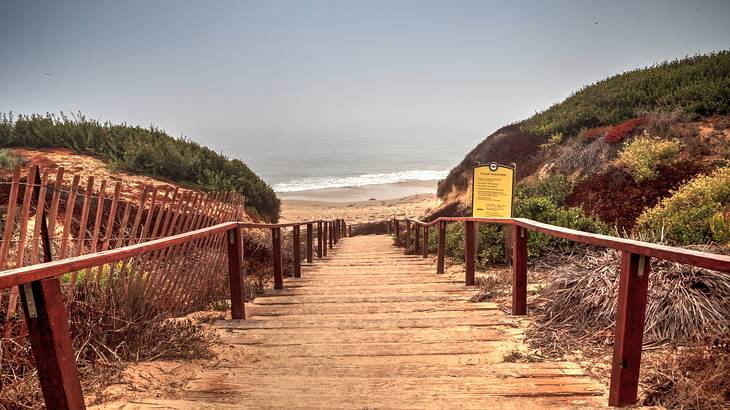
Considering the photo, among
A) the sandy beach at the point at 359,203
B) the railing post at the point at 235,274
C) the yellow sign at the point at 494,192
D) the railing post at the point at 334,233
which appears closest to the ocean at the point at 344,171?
the sandy beach at the point at 359,203

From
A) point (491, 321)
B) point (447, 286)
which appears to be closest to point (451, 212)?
point (447, 286)

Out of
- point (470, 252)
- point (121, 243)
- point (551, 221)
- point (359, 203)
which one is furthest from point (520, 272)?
point (359, 203)

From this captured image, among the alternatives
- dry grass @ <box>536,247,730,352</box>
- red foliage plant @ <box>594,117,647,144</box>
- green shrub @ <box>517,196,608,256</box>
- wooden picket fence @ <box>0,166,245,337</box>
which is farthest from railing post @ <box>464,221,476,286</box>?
red foliage plant @ <box>594,117,647,144</box>

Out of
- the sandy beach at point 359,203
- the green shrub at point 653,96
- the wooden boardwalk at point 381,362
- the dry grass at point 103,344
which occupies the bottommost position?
the sandy beach at point 359,203

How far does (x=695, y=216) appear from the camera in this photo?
21.7 ft

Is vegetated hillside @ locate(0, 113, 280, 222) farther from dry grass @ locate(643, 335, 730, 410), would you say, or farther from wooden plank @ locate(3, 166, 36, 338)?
dry grass @ locate(643, 335, 730, 410)

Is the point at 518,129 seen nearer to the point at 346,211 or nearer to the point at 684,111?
the point at 684,111

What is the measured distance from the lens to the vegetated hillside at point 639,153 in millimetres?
7656

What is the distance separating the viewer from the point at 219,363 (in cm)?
→ 350

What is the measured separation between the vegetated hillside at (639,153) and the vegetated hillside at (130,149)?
7.69 metres

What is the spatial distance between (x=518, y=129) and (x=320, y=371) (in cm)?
1749

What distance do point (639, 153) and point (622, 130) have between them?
2099mm

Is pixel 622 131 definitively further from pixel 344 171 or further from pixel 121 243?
pixel 344 171

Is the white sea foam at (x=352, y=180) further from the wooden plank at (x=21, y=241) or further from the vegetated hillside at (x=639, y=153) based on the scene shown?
the wooden plank at (x=21, y=241)
